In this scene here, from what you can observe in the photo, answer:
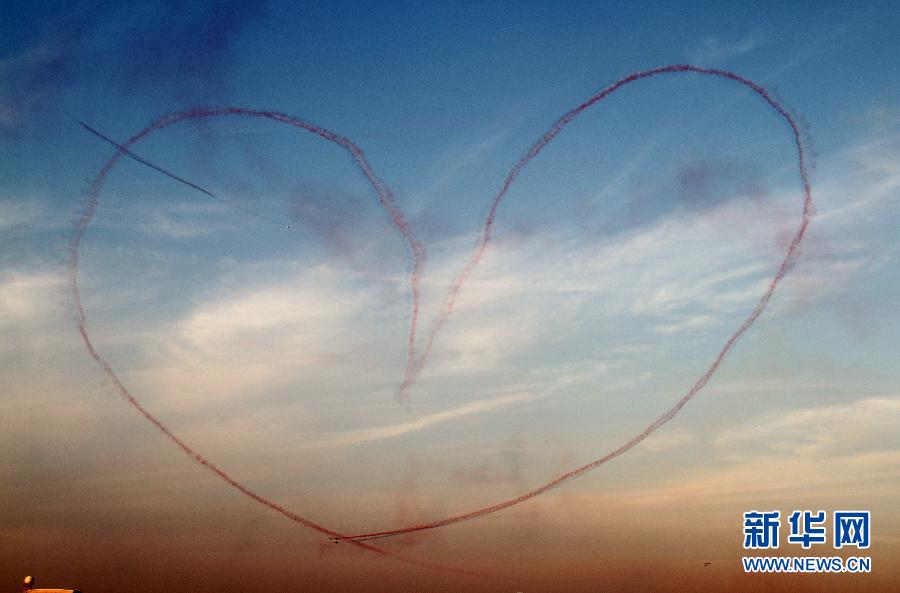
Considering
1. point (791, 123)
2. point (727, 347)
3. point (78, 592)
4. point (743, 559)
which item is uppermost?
point (791, 123)

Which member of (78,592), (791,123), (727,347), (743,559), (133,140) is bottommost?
(78,592)

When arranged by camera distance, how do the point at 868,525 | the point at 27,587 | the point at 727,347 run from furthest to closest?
the point at 727,347 < the point at 868,525 < the point at 27,587

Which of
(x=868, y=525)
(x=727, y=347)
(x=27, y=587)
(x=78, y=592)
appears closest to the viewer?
(x=78, y=592)

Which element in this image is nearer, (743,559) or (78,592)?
(78,592)

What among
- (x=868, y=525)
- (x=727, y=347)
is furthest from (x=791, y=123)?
(x=868, y=525)

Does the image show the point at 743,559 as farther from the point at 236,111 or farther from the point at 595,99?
the point at 236,111

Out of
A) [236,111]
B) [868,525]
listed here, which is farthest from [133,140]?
[868,525]

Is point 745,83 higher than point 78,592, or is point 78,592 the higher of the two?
point 745,83

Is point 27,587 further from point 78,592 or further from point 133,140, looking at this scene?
point 133,140

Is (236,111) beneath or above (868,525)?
above
